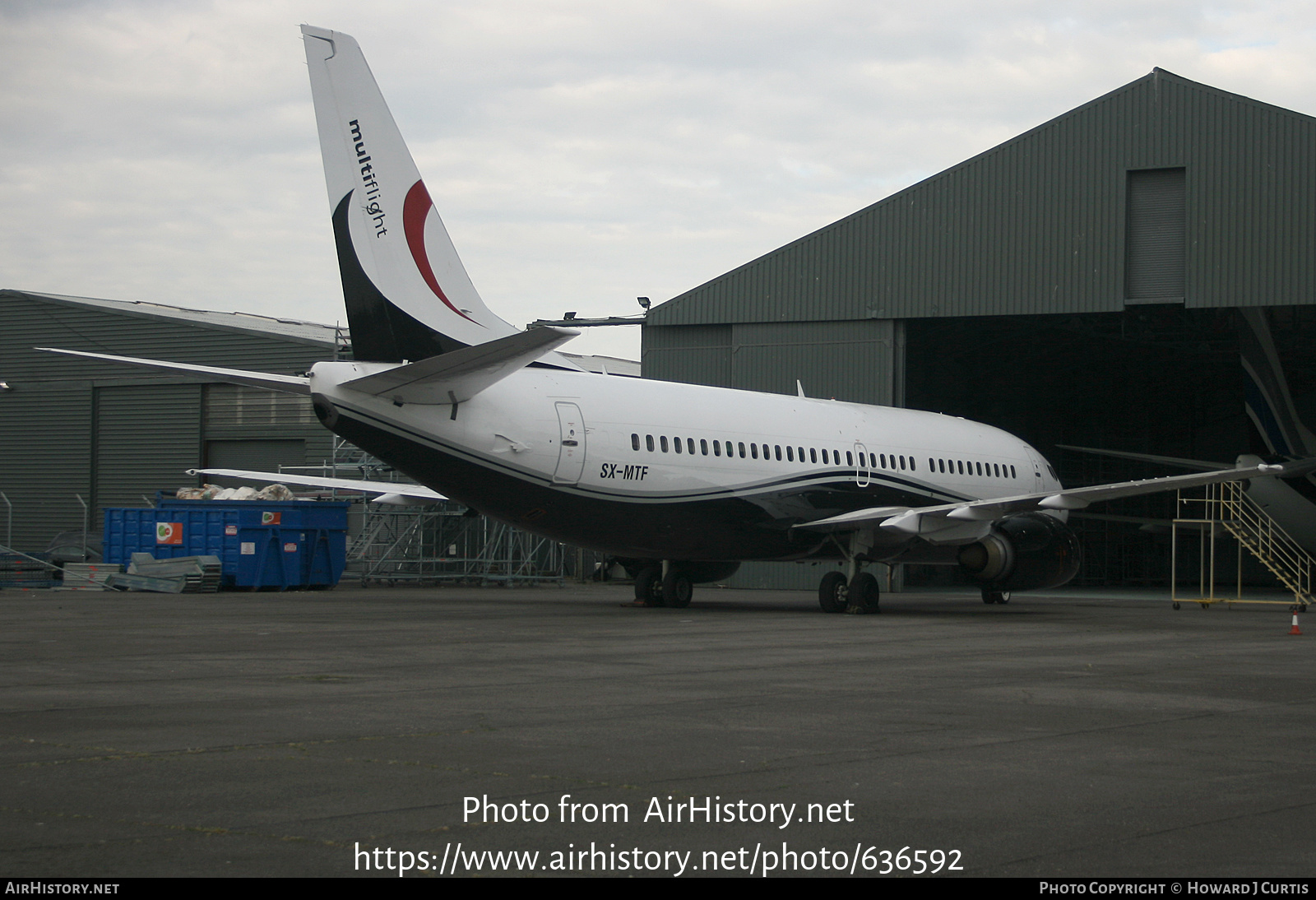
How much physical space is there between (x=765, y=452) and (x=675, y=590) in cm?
293

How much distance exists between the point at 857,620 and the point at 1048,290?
11.7 meters

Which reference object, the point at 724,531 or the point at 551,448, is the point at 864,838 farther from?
the point at 724,531

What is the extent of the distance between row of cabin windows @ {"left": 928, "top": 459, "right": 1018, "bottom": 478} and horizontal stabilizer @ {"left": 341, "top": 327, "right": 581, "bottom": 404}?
34.8 ft

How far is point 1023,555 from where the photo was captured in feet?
74.6

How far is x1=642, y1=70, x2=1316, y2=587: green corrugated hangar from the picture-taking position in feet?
87.1

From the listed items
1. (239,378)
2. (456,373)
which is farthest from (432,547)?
(456,373)

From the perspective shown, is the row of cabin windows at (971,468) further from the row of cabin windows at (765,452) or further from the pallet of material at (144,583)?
the pallet of material at (144,583)

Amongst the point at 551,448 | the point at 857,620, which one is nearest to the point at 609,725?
the point at 551,448

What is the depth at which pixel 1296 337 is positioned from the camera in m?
36.0

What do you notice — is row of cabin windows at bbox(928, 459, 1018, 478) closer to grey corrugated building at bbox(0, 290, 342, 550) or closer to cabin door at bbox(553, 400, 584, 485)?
cabin door at bbox(553, 400, 584, 485)

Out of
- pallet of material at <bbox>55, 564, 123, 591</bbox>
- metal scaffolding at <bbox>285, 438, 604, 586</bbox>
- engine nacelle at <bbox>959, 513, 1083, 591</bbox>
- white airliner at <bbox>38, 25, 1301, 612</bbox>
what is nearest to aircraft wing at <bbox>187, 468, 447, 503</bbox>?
white airliner at <bbox>38, 25, 1301, 612</bbox>

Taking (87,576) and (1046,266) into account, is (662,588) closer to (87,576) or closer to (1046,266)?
(1046,266)

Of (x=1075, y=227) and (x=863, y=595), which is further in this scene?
(x=1075, y=227)

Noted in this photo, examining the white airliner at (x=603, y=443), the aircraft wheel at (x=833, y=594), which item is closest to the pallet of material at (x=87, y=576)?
the white airliner at (x=603, y=443)
